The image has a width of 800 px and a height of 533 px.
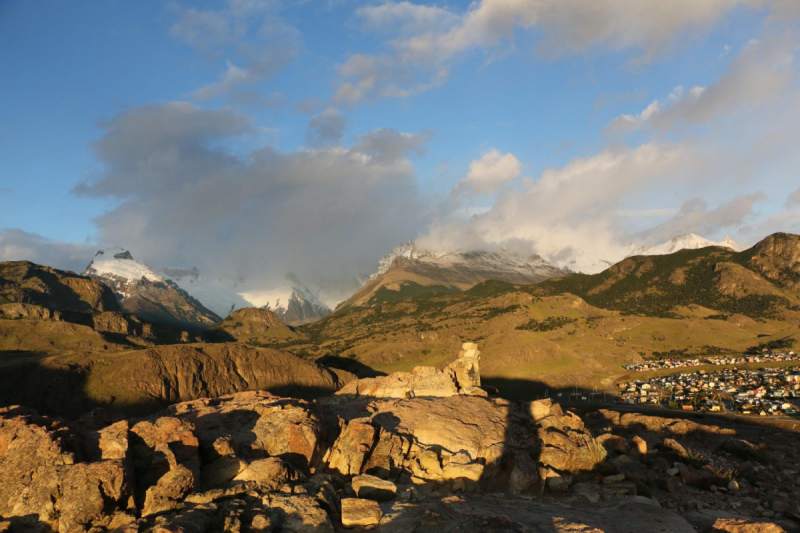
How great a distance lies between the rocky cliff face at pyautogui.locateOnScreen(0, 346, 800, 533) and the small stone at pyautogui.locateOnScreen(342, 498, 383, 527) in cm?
6

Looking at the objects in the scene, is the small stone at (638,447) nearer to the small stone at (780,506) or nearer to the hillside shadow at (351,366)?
the small stone at (780,506)

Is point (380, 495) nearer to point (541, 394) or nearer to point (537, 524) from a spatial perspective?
point (537, 524)

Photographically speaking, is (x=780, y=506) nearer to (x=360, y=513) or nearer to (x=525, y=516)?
(x=525, y=516)

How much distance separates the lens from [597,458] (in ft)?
109

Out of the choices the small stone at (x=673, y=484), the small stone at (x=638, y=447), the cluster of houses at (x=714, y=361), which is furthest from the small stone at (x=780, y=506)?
the cluster of houses at (x=714, y=361)

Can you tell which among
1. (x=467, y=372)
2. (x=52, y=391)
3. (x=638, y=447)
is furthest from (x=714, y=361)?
(x=52, y=391)

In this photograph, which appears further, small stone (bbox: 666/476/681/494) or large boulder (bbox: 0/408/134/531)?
small stone (bbox: 666/476/681/494)

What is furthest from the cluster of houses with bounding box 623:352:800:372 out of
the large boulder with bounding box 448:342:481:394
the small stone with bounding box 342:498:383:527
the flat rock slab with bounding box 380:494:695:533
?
the small stone with bounding box 342:498:383:527

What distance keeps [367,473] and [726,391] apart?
13515 cm

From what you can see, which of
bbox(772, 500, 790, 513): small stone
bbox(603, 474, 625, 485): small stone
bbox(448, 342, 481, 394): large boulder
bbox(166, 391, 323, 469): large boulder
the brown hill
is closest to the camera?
Answer: bbox(166, 391, 323, 469): large boulder

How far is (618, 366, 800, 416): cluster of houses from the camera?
102m

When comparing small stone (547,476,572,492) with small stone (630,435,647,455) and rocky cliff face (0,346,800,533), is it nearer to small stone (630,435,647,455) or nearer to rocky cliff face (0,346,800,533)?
rocky cliff face (0,346,800,533)

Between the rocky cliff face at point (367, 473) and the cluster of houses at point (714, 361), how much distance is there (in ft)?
461

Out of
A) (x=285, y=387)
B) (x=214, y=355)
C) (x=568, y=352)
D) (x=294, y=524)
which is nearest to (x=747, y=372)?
(x=568, y=352)
